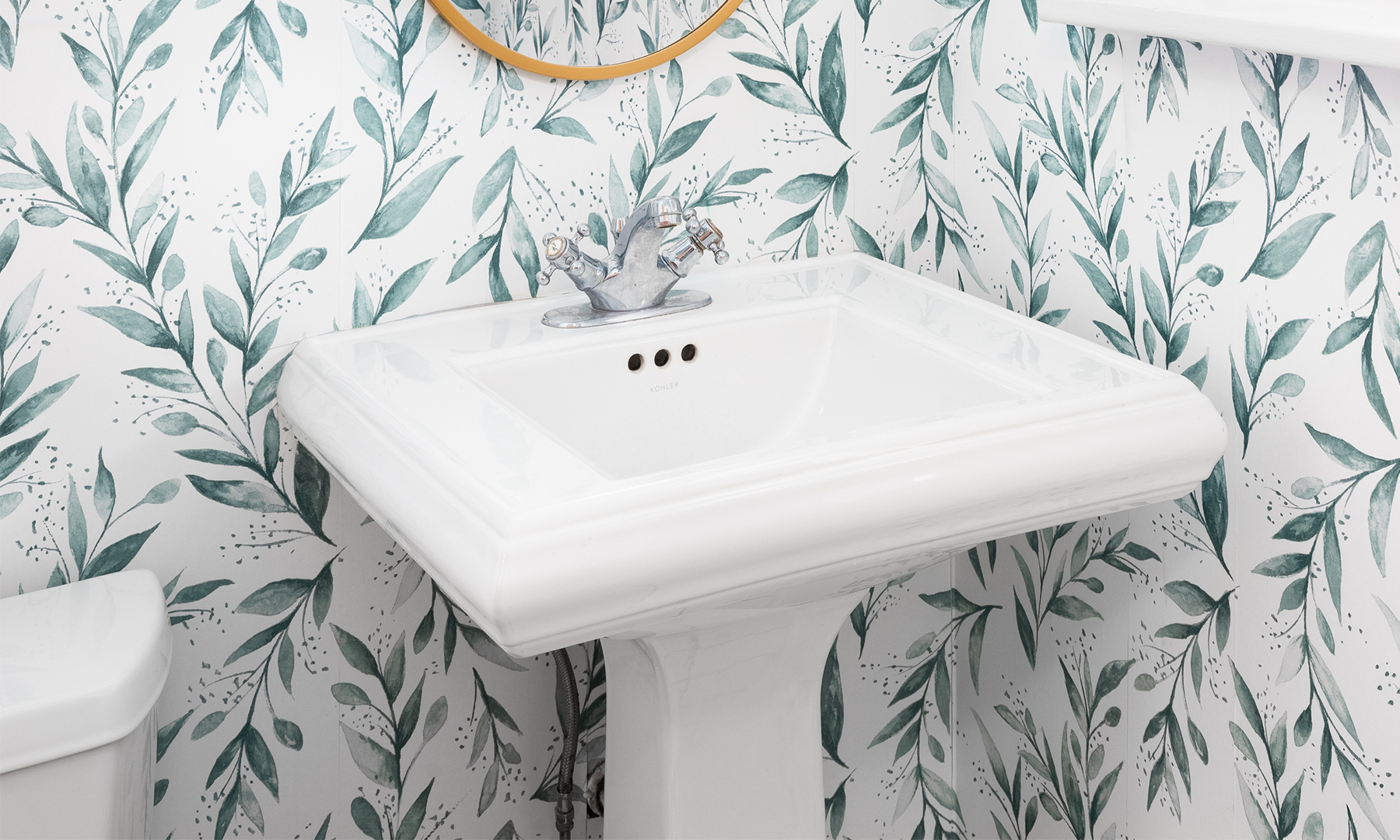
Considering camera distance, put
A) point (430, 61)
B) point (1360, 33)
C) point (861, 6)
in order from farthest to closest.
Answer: point (861, 6) → point (430, 61) → point (1360, 33)

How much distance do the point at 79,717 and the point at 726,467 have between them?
1.73 feet

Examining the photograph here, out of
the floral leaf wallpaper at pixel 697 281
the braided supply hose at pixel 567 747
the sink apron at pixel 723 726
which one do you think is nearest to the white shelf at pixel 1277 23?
the floral leaf wallpaper at pixel 697 281

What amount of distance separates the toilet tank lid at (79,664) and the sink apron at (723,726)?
400 millimetres

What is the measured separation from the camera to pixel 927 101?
1.47 meters

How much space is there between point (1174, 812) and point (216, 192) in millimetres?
1147

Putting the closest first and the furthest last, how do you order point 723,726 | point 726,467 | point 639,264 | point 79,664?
1. point 726,467
2. point 79,664
3. point 723,726
4. point 639,264

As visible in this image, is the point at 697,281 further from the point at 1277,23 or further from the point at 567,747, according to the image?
the point at 1277,23

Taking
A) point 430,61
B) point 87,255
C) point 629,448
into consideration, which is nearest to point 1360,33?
point 629,448

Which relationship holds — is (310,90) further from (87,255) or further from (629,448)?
(629,448)

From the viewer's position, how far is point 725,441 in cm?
124

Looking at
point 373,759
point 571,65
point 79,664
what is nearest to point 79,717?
point 79,664

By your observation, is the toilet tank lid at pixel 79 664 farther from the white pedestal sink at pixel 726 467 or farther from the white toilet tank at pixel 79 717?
the white pedestal sink at pixel 726 467

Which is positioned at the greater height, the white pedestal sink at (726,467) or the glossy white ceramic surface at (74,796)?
the white pedestal sink at (726,467)

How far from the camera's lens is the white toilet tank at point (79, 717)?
91cm
